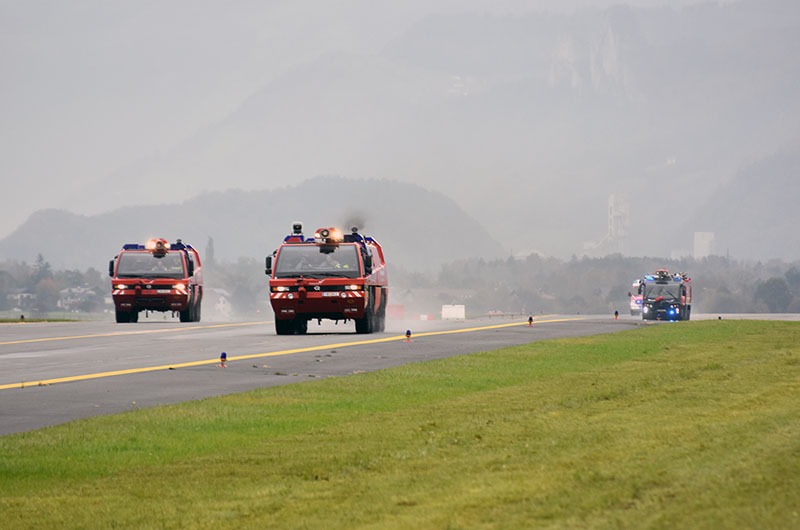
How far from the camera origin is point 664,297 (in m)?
66.6

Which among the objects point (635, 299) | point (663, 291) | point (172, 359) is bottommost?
point (172, 359)

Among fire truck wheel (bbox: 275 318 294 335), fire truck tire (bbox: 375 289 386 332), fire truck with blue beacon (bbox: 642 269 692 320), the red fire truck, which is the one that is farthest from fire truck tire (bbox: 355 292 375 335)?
the red fire truck

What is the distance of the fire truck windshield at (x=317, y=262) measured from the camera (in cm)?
3831

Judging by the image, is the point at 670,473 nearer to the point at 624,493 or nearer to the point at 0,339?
the point at 624,493

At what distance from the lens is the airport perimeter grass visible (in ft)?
29.2

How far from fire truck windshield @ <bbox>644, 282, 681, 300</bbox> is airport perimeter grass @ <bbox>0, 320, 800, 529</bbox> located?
152ft

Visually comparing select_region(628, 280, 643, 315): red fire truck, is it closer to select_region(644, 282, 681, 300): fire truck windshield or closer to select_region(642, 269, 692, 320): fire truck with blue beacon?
select_region(642, 269, 692, 320): fire truck with blue beacon

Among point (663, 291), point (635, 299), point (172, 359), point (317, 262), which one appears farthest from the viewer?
point (635, 299)

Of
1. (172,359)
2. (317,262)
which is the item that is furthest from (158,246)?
(172,359)

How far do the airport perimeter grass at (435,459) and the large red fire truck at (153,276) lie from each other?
28.4 metres

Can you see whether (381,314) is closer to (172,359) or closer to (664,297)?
(172,359)

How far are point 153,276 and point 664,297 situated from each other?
98.3 ft

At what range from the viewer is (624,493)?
29.8ft

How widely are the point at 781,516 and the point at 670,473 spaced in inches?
74.2
